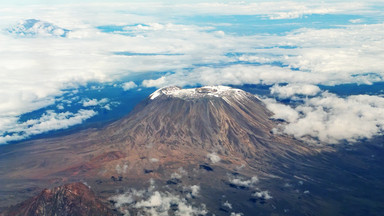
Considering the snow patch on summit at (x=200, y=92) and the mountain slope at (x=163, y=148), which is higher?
the snow patch on summit at (x=200, y=92)

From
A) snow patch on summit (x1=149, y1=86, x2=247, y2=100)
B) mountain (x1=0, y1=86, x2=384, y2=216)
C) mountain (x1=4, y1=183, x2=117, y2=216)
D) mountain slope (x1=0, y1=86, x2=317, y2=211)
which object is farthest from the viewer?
snow patch on summit (x1=149, y1=86, x2=247, y2=100)

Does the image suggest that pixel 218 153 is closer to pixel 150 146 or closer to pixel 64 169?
pixel 150 146

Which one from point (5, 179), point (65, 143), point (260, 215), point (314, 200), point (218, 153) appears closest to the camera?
point (260, 215)

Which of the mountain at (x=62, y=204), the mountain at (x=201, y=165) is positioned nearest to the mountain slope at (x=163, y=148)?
the mountain at (x=201, y=165)

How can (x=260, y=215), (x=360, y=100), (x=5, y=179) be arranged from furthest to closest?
(x=360, y=100) < (x=5, y=179) < (x=260, y=215)

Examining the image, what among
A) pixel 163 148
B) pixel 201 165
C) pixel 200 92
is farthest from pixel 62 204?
pixel 200 92

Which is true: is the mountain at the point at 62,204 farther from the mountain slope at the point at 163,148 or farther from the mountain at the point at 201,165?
the mountain slope at the point at 163,148

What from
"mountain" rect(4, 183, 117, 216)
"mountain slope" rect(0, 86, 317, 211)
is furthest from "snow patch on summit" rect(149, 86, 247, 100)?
"mountain" rect(4, 183, 117, 216)

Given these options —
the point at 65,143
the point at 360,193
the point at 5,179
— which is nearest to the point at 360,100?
the point at 360,193

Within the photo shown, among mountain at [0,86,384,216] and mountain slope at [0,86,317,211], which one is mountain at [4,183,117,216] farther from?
mountain slope at [0,86,317,211]
